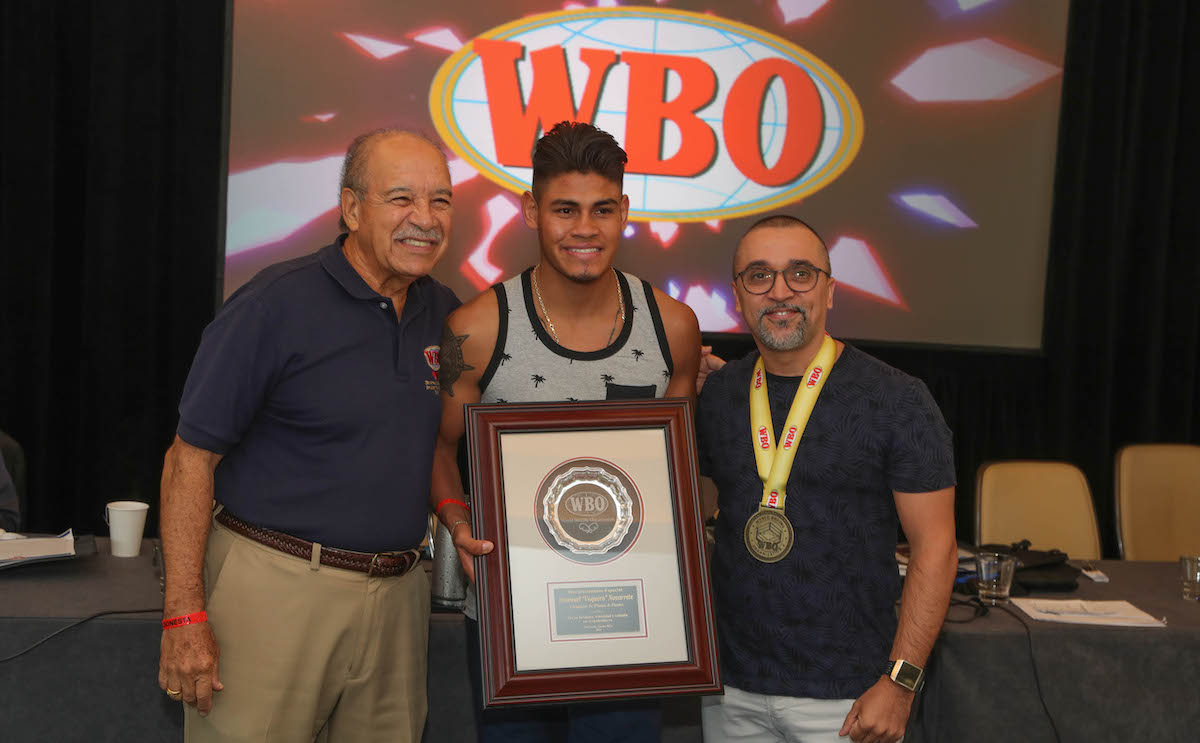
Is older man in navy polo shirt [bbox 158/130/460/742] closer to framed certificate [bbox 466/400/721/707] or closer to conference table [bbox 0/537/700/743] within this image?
framed certificate [bbox 466/400/721/707]

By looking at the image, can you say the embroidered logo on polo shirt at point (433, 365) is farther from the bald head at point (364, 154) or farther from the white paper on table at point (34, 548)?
the white paper on table at point (34, 548)

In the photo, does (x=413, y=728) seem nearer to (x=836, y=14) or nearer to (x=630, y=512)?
(x=630, y=512)

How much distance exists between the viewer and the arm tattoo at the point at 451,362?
7.49 ft

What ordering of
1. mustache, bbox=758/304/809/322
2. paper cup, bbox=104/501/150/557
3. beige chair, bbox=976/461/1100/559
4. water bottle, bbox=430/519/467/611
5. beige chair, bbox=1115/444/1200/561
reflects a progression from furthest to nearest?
1. beige chair, bbox=1115/444/1200/561
2. beige chair, bbox=976/461/1100/559
3. paper cup, bbox=104/501/150/557
4. water bottle, bbox=430/519/467/611
5. mustache, bbox=758/304/809/322

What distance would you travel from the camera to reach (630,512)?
2117 millimetres

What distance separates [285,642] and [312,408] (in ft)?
1.58

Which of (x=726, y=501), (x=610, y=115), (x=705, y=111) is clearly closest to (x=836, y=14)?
(x=705, y=111)

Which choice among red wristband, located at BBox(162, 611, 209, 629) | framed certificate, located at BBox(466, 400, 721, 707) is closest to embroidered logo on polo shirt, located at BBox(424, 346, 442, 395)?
framed certificate, located at BBox(466, 400, 721, 707)

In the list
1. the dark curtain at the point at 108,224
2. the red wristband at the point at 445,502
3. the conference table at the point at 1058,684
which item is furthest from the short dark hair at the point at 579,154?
the dark curtain at the point at 108,224

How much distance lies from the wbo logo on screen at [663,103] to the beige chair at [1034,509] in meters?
1.95

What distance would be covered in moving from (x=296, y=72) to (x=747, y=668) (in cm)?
401

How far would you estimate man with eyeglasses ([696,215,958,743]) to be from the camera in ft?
6.76

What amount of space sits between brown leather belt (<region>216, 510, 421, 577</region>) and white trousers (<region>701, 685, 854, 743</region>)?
2.63ft

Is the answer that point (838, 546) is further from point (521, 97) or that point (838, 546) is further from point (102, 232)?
point (102, 232)
